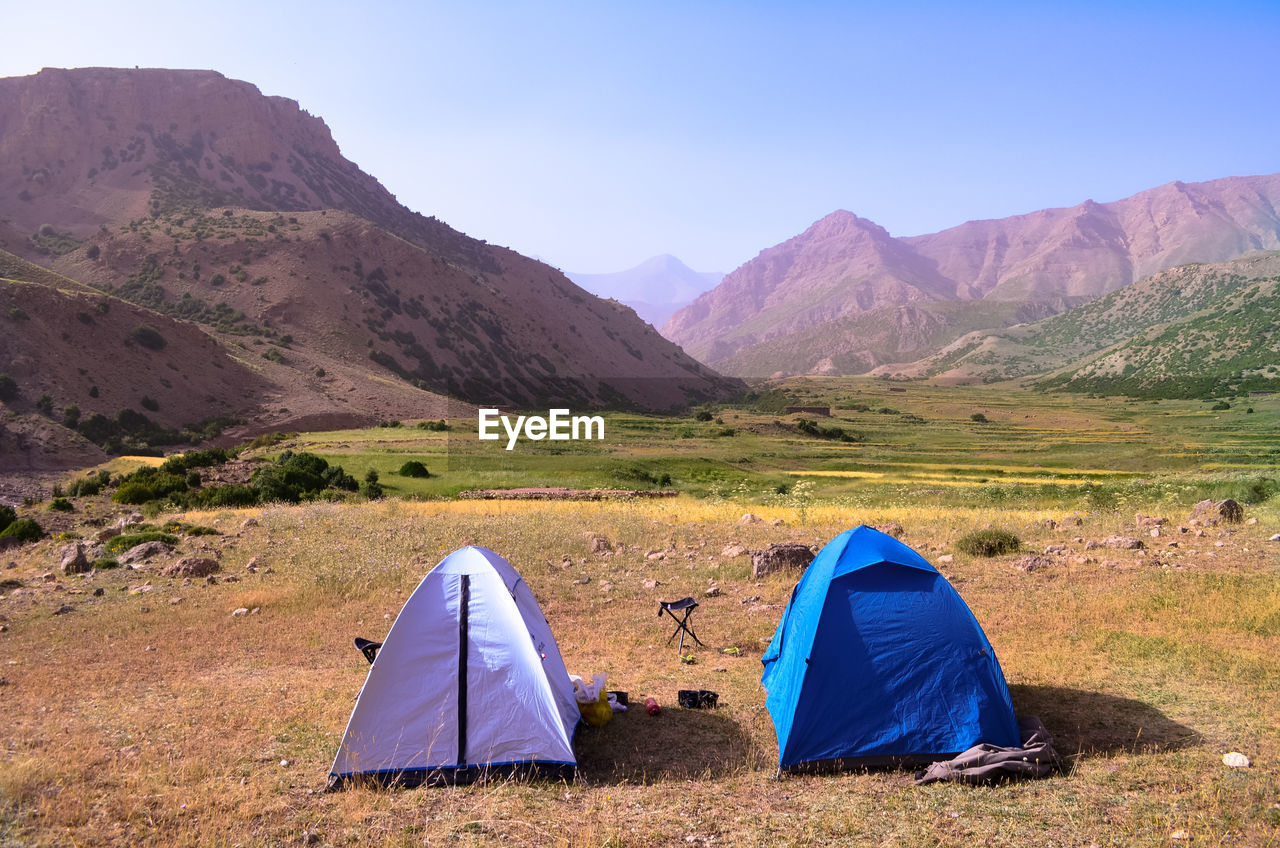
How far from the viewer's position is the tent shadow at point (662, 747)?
8.70m

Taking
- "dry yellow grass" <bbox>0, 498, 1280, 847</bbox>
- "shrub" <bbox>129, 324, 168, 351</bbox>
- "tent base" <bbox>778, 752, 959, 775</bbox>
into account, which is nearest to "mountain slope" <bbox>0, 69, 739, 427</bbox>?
"shrub" <bbox>129, 324, 168, 351</bbox>

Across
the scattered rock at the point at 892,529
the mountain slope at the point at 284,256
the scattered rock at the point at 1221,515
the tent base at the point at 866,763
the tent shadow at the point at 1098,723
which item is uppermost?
the mountain slope at the point at 284,256

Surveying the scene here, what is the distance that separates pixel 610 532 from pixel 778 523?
572 cm

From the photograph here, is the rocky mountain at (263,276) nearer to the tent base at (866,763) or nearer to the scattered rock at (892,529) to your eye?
the scattered rock at (892,529)

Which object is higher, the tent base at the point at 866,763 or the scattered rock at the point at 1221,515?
the scattered rock at the point at 1221,515

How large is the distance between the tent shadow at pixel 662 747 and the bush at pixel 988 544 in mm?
11754

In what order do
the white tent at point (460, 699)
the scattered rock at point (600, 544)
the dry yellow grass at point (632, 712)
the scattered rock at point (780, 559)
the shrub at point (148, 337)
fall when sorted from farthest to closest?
the shrub at point (148, 337)
the scattered rock at point (600, 544)
the scattered rock at point (780, 559)
the white tent at point (460, 699)
the dry yellow grass at point (632, 712)

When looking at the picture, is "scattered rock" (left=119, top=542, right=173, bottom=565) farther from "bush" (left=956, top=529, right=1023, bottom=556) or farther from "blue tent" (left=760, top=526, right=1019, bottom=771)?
"bush" (left=956, top=529, right=1023, bottom=556)

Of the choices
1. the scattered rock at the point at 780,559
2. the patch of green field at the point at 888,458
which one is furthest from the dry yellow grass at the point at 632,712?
the patch of green field at the point at 888,458

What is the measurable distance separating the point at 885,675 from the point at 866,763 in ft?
3.32

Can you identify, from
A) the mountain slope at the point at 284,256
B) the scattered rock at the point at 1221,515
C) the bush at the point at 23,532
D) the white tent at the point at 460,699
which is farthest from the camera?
the mountain slope at the point at 284,256

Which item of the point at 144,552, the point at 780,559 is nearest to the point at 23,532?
the point at 144,552

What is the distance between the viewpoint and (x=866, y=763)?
8.73 m

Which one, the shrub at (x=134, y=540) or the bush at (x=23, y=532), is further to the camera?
the bush at (x=23, y=532)
